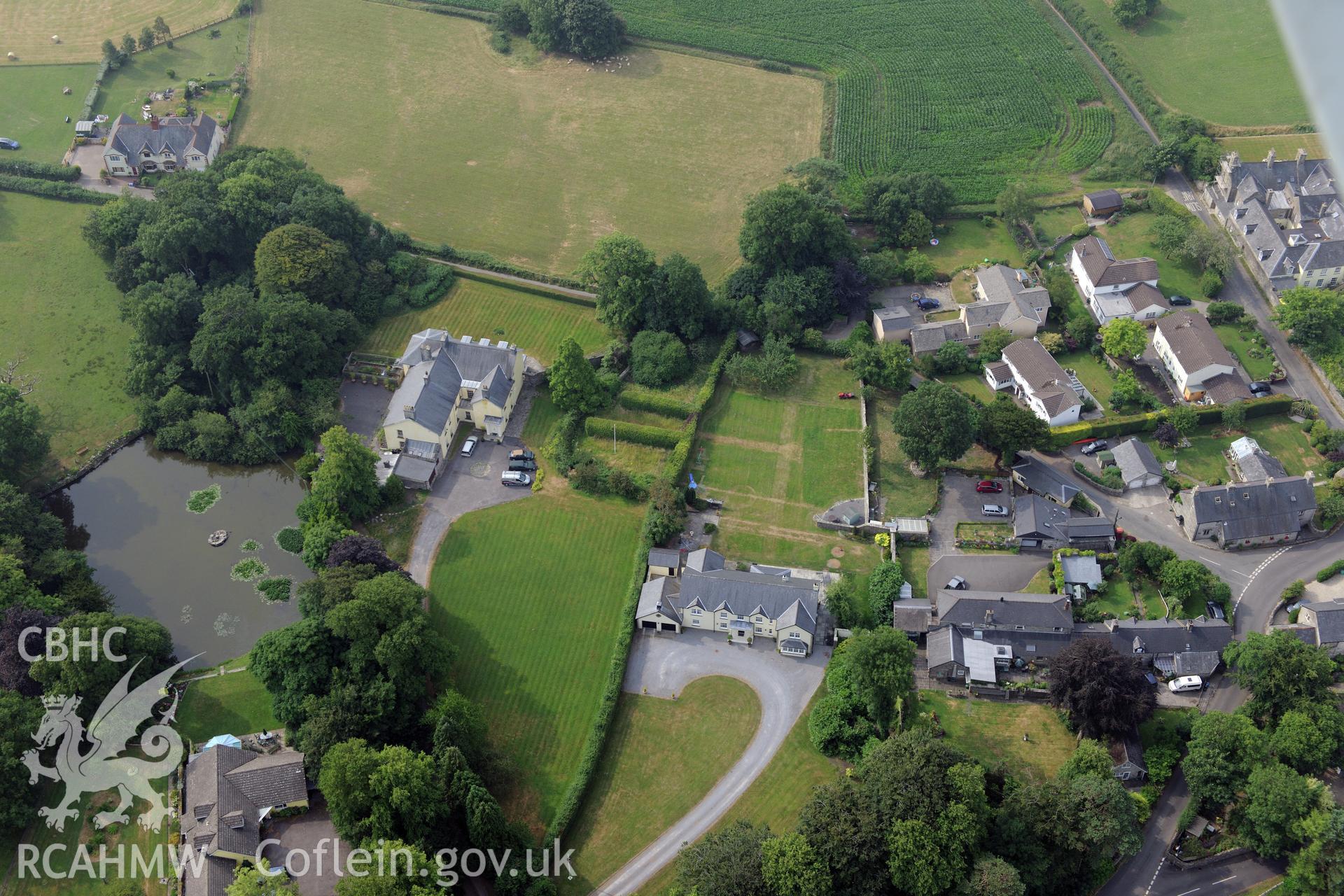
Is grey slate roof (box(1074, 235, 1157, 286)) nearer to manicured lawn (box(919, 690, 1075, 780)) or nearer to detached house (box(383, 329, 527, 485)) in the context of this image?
manicured lawn (box(919, 690, 1075, 780))

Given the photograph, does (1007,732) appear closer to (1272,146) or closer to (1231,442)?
(1231,442)

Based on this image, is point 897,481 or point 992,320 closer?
point 897,481

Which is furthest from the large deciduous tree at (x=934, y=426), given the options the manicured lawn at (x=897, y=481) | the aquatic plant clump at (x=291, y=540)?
the aquatic plant clump at (x=291, y=540)

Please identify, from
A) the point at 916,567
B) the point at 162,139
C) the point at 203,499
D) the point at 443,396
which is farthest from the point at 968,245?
the point at 162,139

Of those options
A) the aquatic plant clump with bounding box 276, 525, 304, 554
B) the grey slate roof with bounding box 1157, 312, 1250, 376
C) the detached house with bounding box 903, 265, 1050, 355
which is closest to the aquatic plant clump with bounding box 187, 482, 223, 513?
the aquatic plant clump with bounding box 276, 525, 304, 554

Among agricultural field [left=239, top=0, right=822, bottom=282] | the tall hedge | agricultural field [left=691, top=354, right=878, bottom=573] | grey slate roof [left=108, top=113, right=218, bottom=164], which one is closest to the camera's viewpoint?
agricultural field [left=691, top=354, right=878, bottom=573]

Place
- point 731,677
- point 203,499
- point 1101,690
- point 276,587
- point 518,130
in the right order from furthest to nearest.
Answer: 1. point 518,130
2. point 203,499
3. point 276,587
4. point 731,677
5. point 1101,690

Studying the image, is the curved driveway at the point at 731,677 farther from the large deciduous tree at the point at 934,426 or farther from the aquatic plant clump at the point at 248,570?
the aquatic plant clump at the point at 248,570
